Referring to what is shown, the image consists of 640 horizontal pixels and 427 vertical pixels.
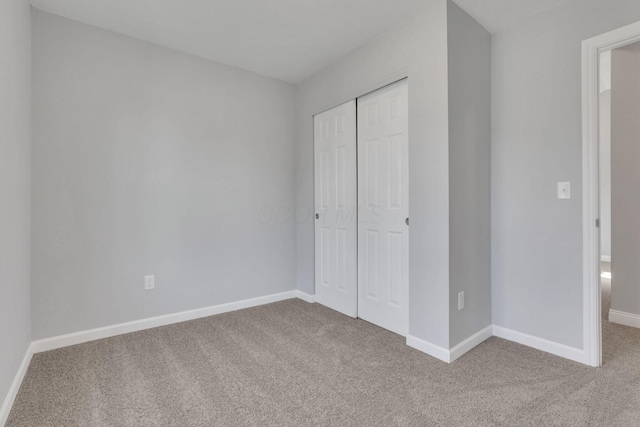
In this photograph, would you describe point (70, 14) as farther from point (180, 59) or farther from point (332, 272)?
point (332, 272)

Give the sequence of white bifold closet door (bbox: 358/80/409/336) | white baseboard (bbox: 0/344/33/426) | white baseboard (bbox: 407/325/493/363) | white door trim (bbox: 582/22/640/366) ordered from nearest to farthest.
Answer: white baseboard (bbox: 0/344/33/426) < white door trim (bbox: 582/22/640/366) < white baseboard (bbox: 407/325/493/363) < white bifold closet door (bbox: 358/80/409/336)

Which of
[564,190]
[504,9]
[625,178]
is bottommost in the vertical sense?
[564,190]

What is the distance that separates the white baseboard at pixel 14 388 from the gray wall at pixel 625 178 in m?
4.21

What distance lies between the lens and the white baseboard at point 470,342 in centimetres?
208

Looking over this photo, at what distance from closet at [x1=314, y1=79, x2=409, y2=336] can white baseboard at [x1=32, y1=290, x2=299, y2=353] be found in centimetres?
68

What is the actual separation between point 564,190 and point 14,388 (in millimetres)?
3495

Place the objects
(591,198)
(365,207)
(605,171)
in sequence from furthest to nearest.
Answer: (605,171), (365,207), (591,198)

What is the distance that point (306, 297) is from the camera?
341 cm

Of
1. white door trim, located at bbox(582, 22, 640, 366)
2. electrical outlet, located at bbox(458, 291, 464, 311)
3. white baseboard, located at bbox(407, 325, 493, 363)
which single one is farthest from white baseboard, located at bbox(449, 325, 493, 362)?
white door trim, located at bbox(582, 22, 640, 366)

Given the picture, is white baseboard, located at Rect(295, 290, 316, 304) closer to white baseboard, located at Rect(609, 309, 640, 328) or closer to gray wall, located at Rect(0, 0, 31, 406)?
gray wall, located at Rect(0, 0, 31, 406)

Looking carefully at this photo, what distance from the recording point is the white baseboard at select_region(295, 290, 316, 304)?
3346 mm

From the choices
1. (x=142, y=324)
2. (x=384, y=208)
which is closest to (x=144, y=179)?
(x=142, y=324)

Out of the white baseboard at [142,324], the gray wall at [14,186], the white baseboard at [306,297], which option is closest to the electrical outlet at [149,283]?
the white baseboard at [142,324]

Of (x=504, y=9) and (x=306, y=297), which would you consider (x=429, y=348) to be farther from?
(x=504, y=9)
